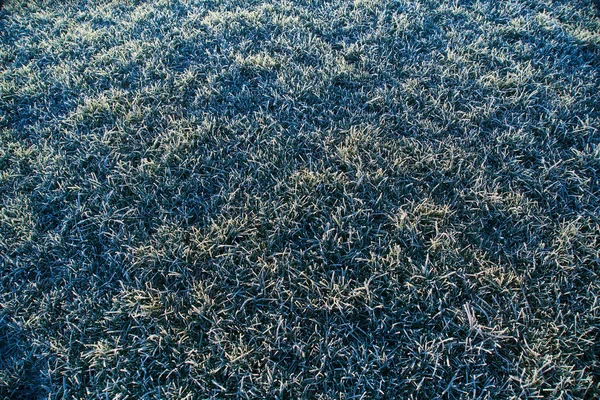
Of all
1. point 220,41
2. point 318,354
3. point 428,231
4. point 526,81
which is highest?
point 220,41

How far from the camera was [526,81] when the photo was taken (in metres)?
3.57

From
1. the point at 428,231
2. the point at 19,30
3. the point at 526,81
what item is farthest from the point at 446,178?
the point at 19,30

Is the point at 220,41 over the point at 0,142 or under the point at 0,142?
over

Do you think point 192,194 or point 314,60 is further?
point 314,60

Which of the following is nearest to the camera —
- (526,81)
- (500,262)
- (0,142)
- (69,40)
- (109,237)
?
(500,262)

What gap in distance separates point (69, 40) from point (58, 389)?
11.5 feet

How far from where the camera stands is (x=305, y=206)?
9.24 ft

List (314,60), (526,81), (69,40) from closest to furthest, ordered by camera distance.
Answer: (526,81)
(314,60)
(69,40)

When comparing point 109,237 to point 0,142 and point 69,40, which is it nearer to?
point 0,142

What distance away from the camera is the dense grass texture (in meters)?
2.24

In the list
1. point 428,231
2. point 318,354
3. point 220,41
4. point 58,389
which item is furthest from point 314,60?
point 58,389

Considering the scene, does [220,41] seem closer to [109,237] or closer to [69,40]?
[69,40]

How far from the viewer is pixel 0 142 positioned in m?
3.35

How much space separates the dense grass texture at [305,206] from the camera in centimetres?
224
